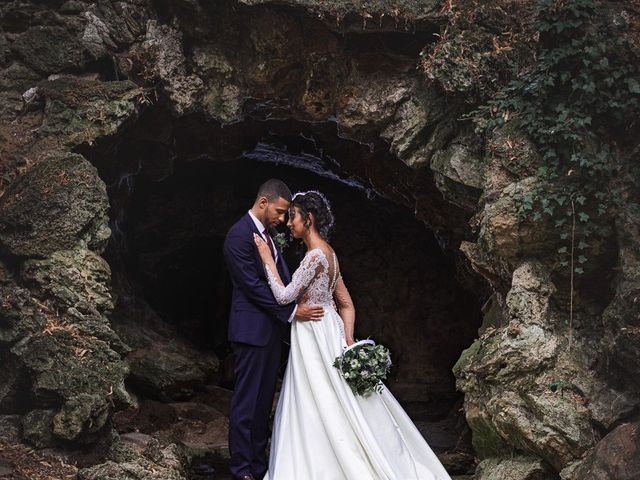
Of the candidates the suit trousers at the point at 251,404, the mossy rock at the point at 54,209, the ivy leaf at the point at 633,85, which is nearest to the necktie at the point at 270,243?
the suit trousers at the point at 251,404

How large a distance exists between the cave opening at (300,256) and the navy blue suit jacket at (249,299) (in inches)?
119

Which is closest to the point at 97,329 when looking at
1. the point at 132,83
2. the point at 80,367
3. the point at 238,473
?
the point at 80,367

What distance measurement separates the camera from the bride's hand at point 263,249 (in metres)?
6.54

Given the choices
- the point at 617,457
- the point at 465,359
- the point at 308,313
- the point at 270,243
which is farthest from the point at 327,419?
the point at 617,457

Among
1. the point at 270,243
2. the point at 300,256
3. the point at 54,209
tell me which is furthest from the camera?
the point at 300,256

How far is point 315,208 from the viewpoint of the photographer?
6703mm

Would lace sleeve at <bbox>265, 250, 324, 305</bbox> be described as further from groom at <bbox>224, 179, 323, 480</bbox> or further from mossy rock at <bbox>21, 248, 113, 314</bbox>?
mossy rock at <bbox>21, 248, 113, 314</bbox>

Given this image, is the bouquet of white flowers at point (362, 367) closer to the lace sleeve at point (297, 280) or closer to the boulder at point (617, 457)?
the lace sleeve at point (297, 280)

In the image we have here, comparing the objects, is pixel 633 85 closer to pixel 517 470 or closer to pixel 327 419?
pixel 517 470

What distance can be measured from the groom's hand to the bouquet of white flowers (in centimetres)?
39

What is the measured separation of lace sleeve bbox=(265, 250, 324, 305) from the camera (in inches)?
253

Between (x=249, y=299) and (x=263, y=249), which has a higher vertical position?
(x=263, y=249)

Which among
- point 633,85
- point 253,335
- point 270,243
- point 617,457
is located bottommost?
point 617,457

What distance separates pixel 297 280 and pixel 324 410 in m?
1.05
